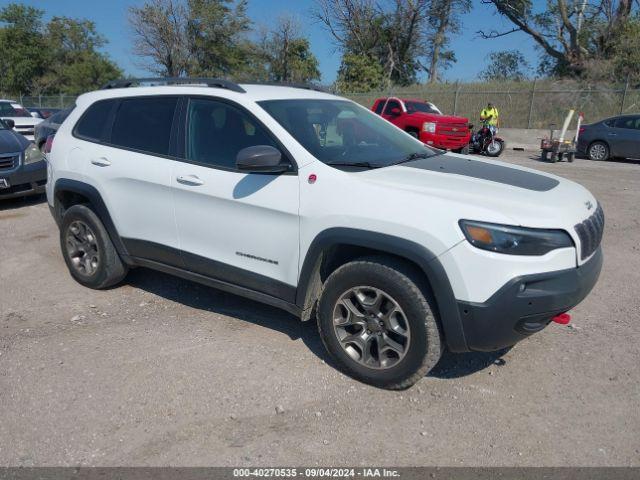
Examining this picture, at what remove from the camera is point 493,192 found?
118 inches

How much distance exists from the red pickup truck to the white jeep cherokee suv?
12033 millimetres

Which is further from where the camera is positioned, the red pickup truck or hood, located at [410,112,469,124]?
hood, located at [410,112,469,124]

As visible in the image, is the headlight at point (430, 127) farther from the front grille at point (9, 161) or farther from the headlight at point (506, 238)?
the headlight at point (506, 238)

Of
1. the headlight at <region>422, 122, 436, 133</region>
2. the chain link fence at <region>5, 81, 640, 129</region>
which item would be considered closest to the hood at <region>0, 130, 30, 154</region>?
the headlight at <region>422, 122, 436, 133</region>

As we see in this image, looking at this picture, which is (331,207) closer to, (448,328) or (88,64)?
(448,328)

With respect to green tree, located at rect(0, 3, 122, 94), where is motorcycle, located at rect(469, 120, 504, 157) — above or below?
below

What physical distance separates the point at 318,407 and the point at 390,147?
1.97 m

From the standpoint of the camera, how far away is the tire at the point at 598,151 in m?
16.4

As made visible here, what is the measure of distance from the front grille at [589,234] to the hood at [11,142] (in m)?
7.98

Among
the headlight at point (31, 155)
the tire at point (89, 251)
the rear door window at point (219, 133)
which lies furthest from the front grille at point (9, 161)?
the rear door window at point (219, 133)

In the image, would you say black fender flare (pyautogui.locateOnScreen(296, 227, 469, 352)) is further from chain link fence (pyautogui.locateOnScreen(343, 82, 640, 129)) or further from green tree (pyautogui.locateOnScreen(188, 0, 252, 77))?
green tree (pyautogui.locateOnScreen(188, 0, 252, 77))

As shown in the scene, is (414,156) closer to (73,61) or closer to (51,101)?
(51,101)

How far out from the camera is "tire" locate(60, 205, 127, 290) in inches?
180

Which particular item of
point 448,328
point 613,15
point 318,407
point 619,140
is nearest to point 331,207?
point 448,328
